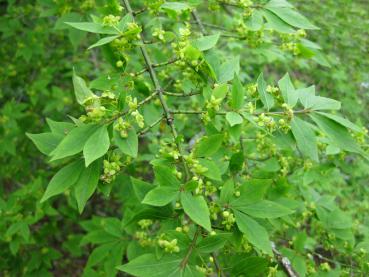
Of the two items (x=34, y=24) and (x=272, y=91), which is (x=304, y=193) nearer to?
(x=272, y=91)

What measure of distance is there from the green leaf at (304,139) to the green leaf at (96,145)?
75 cm

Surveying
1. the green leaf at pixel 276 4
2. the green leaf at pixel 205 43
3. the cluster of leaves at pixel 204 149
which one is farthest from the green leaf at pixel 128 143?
the green leaf at pixel 276 4

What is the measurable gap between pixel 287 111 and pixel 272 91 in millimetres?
141

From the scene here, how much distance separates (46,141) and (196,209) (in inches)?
26.3

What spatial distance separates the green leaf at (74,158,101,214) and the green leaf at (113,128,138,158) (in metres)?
0.12

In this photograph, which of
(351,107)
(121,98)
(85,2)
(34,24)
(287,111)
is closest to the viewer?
(121,98)

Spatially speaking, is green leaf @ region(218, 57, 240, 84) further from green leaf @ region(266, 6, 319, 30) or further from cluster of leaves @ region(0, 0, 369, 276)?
green leaf @ region(266, 6, 319, 30)

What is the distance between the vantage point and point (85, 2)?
2.93 metres

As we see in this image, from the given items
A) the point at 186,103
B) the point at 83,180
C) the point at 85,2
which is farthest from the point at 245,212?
the point at 186,103

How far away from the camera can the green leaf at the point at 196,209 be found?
143 cm

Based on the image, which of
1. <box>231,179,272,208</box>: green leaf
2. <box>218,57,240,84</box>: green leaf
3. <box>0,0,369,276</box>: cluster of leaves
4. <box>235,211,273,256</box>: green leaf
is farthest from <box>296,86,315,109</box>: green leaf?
<box>235,211,273,256</box>: green leaf

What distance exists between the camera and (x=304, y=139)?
1.73 meters

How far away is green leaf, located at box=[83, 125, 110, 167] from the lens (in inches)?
57.9

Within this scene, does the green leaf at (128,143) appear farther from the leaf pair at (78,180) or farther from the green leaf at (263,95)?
the green leaf at (263,95)
